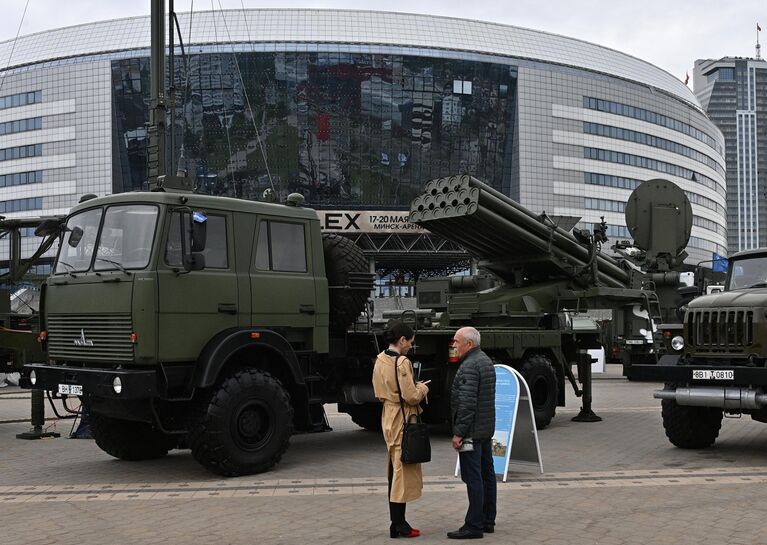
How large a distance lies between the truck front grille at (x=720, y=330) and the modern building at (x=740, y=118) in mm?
152136

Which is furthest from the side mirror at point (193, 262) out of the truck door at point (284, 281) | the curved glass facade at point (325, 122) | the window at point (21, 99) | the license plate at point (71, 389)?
the window at point (21, 99)

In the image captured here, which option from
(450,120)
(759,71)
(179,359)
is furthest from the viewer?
(759,71)

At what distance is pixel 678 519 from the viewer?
7164 millimetres

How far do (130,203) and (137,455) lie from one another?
10.7ft

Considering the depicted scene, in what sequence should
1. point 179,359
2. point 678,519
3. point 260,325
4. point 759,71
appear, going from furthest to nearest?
point 759,71 < point 260,325 < point 179,359 < point 678,519

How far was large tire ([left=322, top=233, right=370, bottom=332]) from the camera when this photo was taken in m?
10.9

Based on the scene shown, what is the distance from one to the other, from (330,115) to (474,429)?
202 ft

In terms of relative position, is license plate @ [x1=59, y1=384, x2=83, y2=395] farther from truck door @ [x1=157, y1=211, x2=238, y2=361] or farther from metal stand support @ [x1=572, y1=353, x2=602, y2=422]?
metal stand support @ [x1=572, y1=353, x2=602, y2=422]

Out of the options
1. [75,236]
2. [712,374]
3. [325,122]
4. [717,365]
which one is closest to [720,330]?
[717,365]

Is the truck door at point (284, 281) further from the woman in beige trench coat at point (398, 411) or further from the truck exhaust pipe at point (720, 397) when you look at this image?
the truck exhaust pipe at point (720, 397)

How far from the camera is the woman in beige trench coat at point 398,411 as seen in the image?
6539 millimetres

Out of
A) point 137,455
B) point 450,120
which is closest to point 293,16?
point 450,120

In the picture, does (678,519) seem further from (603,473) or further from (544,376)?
(544,376)

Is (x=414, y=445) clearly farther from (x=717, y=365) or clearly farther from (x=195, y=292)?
(x=717, y=365)
